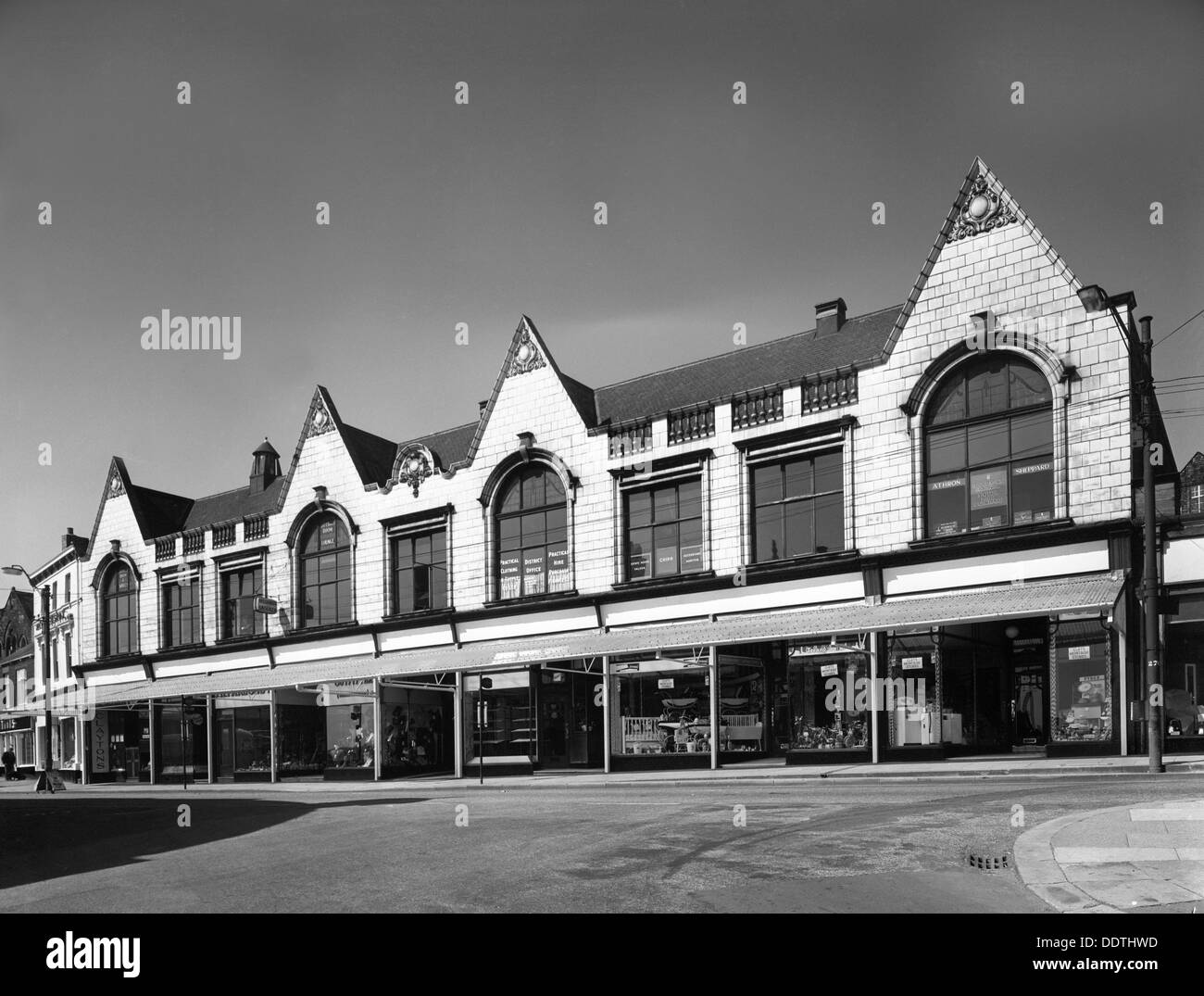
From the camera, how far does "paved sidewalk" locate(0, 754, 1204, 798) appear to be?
2031 cm

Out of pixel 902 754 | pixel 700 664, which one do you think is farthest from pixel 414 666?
pixel 902 754

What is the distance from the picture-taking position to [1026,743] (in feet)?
85.6

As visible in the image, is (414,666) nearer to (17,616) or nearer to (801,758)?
(801,758)

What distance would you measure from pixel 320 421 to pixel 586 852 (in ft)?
104

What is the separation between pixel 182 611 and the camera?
150 feet

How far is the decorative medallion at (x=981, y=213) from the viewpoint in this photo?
83.8 feet

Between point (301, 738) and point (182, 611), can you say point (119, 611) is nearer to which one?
point (182, 611)

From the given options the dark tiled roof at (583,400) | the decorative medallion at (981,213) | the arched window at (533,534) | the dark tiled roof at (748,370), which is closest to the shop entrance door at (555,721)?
the arched window at (533,534)

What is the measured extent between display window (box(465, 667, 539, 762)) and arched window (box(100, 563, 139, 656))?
815 inches

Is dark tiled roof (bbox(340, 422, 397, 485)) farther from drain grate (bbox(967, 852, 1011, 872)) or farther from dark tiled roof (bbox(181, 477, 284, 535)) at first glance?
drain grate (bbox(967, 852, 1011, 872))

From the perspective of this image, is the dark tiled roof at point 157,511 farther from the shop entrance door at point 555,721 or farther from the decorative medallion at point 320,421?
the shop entrance door at point 555,721

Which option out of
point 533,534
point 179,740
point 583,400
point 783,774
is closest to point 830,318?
point 583,400
